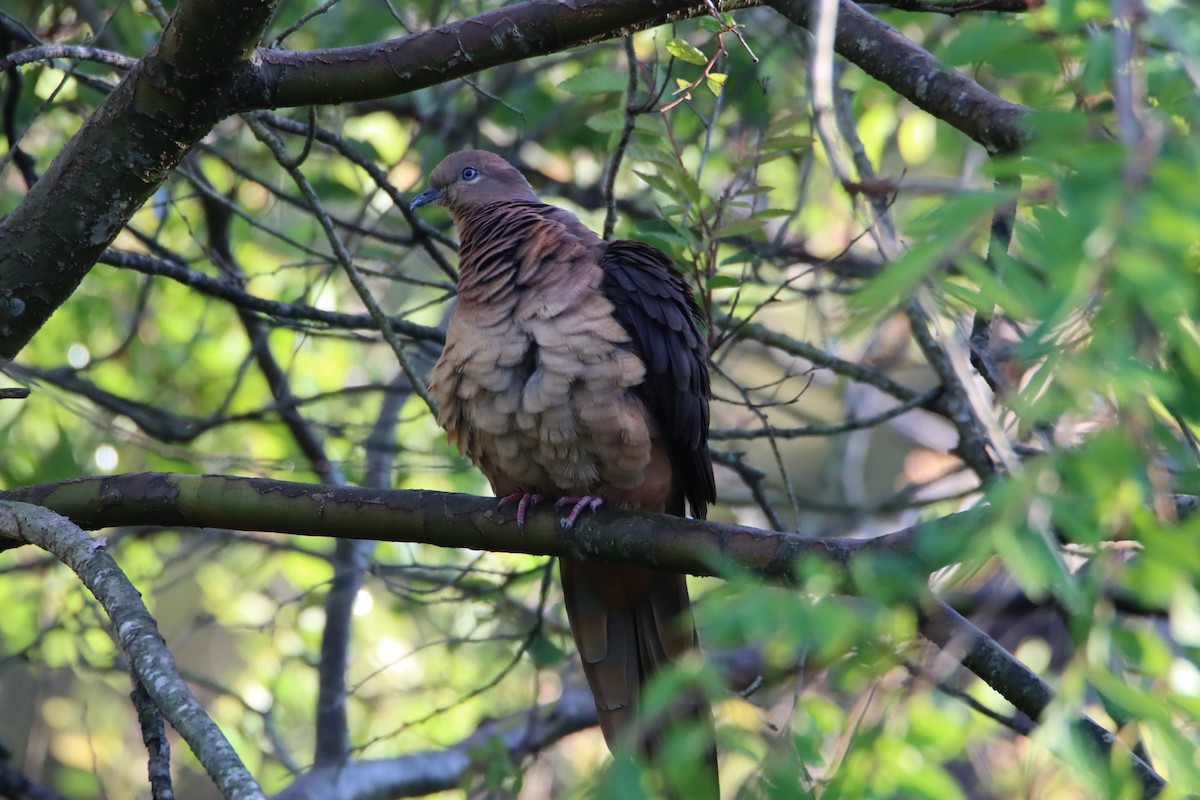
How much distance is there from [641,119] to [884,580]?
2.81 m

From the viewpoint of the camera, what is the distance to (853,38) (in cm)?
368

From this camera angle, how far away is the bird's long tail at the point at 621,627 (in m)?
4.17

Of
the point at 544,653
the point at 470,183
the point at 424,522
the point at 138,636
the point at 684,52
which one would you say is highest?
the point at 470,183

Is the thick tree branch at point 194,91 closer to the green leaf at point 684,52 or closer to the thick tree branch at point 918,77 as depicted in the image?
the green leaf at point 684,52

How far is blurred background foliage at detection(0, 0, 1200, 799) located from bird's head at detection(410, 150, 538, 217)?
10.7 inches

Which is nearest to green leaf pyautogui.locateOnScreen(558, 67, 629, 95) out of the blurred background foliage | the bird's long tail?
the blurred background foliage

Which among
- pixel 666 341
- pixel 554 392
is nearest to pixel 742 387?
pixel 666 341

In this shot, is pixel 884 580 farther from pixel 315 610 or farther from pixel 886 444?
pixel 886 444

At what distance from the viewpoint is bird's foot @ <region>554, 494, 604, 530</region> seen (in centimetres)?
347

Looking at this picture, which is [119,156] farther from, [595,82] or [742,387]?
[742,387]

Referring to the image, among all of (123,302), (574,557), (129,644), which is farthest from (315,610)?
(129,644)

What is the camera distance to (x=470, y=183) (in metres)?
4.86

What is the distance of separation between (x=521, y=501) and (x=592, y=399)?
39 cm

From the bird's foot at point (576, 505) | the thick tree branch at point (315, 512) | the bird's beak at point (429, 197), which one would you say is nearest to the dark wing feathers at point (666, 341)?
the bird's foot at point (576, 505)
